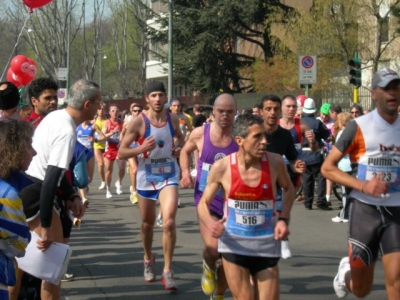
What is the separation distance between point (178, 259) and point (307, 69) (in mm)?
11411

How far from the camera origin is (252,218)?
5949mm

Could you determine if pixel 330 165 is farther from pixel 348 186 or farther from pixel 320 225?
pixel 320 225

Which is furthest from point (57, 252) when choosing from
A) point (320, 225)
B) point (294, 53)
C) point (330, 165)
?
point (294, 53)

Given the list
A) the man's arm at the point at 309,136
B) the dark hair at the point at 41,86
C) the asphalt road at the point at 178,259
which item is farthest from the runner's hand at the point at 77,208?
the man's arm at the point at 309,136

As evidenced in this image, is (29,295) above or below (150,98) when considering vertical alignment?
below

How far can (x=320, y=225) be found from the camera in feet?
44.1

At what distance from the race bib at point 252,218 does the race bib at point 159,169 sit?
9.08 feet

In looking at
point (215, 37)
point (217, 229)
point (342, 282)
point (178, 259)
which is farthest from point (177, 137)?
point (215, 37)

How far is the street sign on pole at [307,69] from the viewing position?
20.4 meters

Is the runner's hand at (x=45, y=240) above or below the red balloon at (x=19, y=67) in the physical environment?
below

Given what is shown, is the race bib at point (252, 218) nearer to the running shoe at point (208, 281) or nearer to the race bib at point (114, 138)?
the running shoe at point (208, 281)

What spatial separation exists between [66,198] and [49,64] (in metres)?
56.0

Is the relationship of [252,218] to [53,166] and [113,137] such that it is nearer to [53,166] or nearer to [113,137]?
[53,166]

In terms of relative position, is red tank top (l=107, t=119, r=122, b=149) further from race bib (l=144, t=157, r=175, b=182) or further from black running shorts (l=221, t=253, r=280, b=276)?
black running shorts (l=221, t=253, r=280, b=276)
